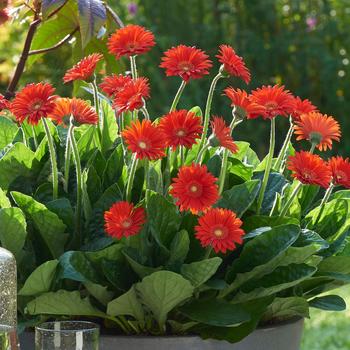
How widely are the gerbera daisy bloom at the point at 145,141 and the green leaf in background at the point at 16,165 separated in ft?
0.76

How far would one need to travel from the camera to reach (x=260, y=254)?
1.19 m

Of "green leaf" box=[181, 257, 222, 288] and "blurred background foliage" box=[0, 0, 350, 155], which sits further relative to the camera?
"blurred background foliage" box=[0, 0, 350, 155]

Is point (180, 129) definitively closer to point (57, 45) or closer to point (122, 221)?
point (122, 221)

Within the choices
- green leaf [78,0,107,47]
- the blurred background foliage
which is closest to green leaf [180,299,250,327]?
green leaf [78,0,107,47]

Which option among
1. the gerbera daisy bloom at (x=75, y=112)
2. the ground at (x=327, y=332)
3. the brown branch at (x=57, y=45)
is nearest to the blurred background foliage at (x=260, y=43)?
the ground at (x=327, y=332)

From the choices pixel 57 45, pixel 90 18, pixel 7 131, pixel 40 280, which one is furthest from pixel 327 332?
pixel 40 280

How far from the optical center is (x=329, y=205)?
130 centimetres

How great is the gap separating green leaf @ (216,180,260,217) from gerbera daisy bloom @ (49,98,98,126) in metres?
0.20

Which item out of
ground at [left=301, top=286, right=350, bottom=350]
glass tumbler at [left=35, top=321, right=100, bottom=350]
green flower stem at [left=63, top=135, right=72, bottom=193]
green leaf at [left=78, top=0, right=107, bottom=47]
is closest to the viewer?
glass tumbler at [left=35, top=321, right=100, bottom=350]

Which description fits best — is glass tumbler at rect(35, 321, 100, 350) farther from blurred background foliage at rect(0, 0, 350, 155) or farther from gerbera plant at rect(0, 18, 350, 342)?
blurred background foliage at rect(0, 0, 350, 155)

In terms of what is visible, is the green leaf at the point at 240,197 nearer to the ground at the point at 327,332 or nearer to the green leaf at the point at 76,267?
the green leaf at the point at 76,267

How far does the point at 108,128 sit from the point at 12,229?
11.0 inches

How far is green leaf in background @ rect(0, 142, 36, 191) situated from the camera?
1277mm

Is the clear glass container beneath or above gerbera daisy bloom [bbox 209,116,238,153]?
beneath
